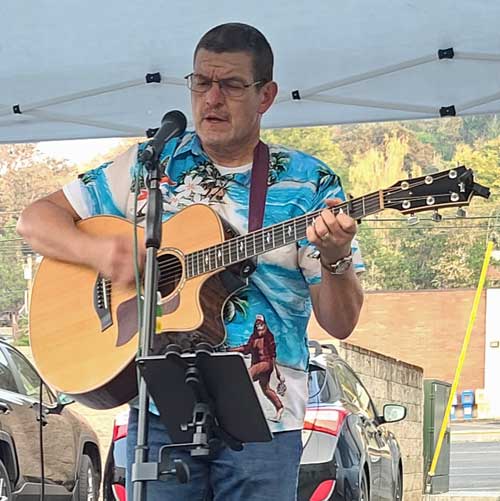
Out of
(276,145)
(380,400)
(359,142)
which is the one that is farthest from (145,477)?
(359,142)

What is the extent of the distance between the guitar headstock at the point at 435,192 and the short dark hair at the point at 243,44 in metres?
0.48

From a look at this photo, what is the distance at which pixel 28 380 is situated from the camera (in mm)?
7691

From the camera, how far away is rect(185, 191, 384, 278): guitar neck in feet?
8.46

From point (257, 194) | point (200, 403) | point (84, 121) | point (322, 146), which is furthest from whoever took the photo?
point (322, 146)

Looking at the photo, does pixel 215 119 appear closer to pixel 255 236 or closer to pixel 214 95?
pixel 214 95

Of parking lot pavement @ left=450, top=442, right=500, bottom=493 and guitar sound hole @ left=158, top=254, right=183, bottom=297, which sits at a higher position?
guitar sound hole @ left=158, top=254, right=183, bottom=297

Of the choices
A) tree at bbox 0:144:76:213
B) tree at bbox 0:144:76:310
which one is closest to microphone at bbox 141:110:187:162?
tree at bbox 0:144:76:310

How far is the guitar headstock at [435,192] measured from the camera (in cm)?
250

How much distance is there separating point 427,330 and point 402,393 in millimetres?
19555

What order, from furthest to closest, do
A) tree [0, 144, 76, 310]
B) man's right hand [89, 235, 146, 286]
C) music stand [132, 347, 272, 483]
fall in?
tree [0, 144, 76, 310] → man's right hand [89, 235, 146, 286] → music stand [132, 347, 272, 483]

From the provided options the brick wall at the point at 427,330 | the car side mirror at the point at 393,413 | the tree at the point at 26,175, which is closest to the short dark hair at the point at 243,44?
the car side mirror at the point at 393,413

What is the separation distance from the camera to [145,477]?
2412 millimetres

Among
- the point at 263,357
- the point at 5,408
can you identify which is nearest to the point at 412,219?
the point at 263,357

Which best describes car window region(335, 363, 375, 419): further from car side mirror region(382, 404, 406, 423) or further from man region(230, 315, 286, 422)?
man region(230, 315, 286, 422)
